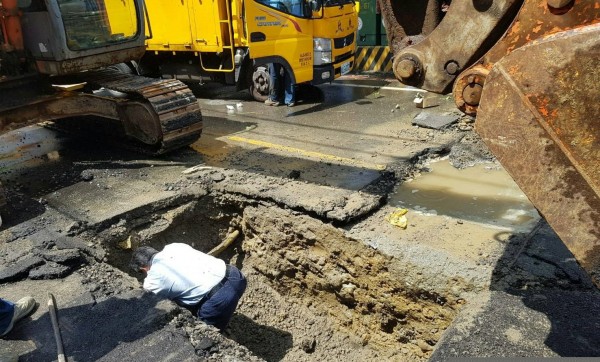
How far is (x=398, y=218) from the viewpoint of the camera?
16.4 ft

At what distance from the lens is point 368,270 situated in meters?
4.70

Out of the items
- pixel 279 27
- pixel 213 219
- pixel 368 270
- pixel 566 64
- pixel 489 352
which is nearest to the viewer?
pixel 566 64

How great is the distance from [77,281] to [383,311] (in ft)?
9.42

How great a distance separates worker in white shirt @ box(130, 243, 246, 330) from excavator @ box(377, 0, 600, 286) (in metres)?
2.82

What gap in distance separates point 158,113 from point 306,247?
3.01 m

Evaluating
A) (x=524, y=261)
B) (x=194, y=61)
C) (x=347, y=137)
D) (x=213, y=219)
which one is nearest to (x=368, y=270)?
(x=524, y=261)

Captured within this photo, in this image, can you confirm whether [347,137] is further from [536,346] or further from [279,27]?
[536,346]

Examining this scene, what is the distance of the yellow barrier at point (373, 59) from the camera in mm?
13625

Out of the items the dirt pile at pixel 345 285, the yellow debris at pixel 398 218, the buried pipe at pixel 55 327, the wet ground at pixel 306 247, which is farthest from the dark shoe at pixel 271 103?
the buried pipe at pixel 55 327

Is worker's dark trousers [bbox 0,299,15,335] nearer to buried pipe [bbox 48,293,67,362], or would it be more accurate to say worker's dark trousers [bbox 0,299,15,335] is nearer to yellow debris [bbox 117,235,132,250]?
buried pipe [bbox 48,293,67,362]

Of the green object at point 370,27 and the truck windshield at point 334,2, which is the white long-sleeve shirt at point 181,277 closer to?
the truck windshield at point 334,2

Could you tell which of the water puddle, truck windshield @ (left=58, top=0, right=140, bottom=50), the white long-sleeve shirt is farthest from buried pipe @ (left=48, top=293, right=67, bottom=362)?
truck windshield @ (left=58, top=0, right=140, bottom=50)

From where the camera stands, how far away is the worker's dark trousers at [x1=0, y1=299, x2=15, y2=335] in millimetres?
3496

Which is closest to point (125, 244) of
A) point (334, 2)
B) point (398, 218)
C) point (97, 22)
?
point (398, 218)
